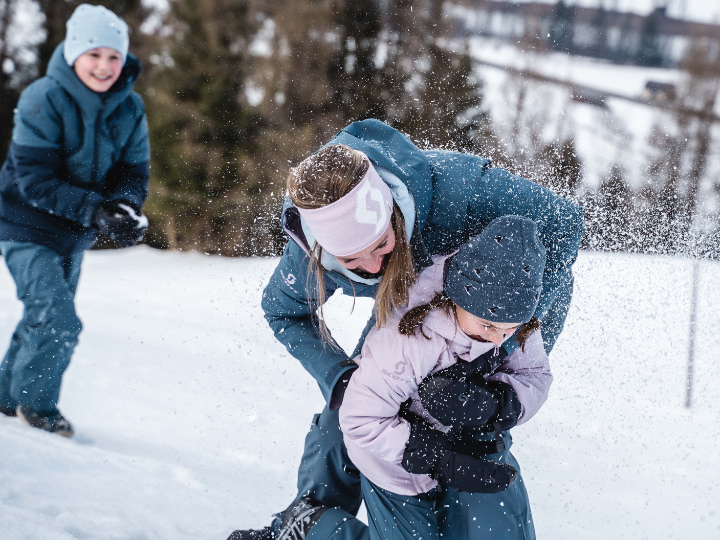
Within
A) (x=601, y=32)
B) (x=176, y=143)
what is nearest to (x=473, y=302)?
(x=176, y=143)

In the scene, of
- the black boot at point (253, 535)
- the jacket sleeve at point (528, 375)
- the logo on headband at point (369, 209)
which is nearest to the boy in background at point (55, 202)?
the black boot at point (253, 535)

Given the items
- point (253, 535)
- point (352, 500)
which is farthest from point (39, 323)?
point (352, 500)

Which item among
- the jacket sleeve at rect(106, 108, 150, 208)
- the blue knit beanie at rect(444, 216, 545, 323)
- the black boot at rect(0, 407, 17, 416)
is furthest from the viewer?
the jacket sleeve at rect(106, 108, 150, 208)

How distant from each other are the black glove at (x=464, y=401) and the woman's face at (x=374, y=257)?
327 mm

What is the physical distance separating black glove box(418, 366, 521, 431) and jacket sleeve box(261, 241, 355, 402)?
0.29 m

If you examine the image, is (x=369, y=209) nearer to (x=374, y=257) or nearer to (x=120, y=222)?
(x=374, y=257)

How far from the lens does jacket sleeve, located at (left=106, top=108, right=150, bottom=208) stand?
2.93m

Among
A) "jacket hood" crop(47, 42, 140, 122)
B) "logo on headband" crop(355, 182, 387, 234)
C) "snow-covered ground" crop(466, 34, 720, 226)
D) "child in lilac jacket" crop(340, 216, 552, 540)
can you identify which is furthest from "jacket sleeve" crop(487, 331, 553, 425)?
"snow-covered ground" crop(466, 34, 720, 226)

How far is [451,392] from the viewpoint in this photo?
1.46 metres

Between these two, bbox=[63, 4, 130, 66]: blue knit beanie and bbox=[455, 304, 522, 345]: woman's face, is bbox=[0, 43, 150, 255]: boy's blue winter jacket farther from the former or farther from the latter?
bbox=[455, 304, 522, 345]: woman's face

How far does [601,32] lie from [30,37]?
10468 millimetres

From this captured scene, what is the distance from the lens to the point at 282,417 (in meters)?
2.96

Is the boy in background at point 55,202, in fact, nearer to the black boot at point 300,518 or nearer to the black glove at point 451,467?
the black boot at point 300,518

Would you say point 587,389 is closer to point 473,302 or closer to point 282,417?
point 282,417
